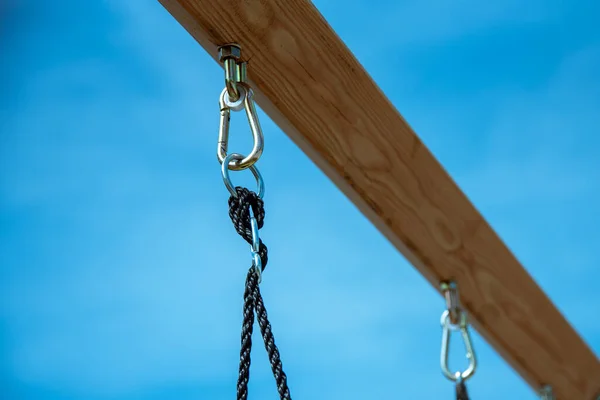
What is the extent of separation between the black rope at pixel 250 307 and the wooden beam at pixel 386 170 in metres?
0.21

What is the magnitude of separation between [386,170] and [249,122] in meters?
0.42

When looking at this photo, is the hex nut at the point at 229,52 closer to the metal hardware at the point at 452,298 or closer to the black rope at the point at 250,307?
the black rope at the point at 250,307

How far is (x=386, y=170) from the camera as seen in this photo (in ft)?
4.21

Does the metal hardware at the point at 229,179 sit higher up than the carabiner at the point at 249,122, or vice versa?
the carabiner at the point at 249,122

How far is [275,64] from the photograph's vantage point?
3.42 ft

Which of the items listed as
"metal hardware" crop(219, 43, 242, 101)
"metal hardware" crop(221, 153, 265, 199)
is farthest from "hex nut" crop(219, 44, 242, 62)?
"metal hardware" crop(221, 153, 265, 199)

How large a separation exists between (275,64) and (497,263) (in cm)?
70

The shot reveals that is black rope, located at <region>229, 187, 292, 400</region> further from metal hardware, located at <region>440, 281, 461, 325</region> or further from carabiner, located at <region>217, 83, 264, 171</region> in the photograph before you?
metal hardware, located at <region>440, 281, 461, 325</region>

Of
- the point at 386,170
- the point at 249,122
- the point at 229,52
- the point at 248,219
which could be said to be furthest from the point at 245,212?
the point at 386,170

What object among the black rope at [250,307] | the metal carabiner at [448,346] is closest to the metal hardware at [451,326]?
the metal carabiner at [448,346]

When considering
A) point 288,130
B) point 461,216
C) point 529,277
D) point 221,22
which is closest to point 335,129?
point 288,130

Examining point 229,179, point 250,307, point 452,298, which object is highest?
point 452,298

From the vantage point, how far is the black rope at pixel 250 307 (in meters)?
0.83

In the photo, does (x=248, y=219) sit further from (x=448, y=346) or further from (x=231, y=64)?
(x=448, y=346)
